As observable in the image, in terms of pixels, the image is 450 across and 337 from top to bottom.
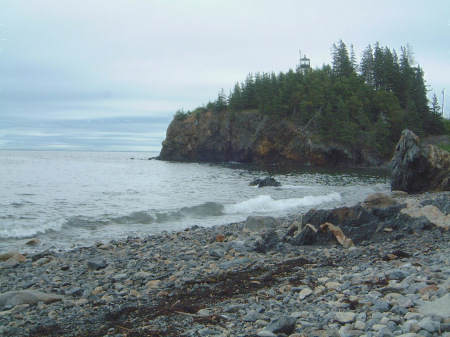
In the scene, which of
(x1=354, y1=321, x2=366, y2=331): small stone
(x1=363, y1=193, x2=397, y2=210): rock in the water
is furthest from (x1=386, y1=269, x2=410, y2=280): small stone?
(x1=363, y1=193, x2=397, y2=210): rock in the water

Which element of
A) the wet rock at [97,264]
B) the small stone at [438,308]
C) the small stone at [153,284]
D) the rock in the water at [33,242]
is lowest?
the rock in the water at [33,242]

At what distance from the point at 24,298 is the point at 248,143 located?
260 feet

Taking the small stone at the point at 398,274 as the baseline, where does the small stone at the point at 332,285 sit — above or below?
below

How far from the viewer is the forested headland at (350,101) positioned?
7388 cm

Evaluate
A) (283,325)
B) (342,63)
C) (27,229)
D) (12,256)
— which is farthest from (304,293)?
(342,63)

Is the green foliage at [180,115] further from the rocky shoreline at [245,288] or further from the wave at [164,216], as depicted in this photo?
the rocky shoreline at [245,288]

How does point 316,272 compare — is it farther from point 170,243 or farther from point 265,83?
point 265,83

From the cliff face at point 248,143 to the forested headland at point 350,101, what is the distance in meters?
1.59

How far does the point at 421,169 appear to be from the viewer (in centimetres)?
3030

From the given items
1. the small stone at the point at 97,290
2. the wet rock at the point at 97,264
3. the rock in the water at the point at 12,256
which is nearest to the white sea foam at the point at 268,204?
the rock in the water at the point at 12,256

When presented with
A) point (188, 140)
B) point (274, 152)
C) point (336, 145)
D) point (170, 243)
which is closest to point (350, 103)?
point (336, 145)

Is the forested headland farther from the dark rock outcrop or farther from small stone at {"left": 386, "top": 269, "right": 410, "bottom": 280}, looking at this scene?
small stone at {"left": 386, "top": 269, "right": 410, "bottom": 280}

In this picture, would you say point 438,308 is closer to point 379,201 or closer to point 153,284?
point 153,284

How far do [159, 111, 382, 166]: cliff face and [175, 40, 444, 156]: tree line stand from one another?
2.15 m
